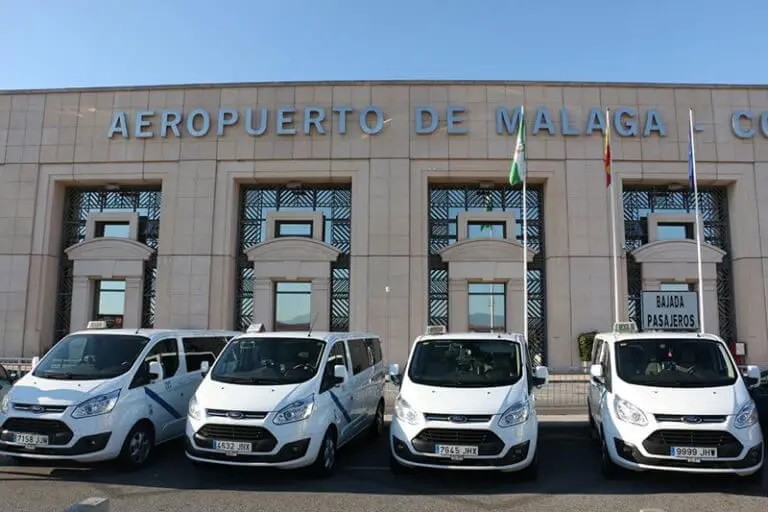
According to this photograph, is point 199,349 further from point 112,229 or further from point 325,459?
point 112,229

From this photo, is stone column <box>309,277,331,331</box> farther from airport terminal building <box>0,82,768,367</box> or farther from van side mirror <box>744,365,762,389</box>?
van side mirror <box>744,365,762,389</box>

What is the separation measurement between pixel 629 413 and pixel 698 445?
76 centimetres

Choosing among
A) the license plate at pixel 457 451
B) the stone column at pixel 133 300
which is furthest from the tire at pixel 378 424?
the stone column at pixel 133 300

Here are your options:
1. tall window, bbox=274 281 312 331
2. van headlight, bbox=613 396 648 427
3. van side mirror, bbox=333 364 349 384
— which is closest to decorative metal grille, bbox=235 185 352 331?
tall window, bbox=274 281 312 331

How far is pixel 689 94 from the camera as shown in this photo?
20750mm

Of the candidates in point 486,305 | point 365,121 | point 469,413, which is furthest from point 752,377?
point 365,121

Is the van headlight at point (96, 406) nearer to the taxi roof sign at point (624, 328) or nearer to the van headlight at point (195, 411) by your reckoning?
the van headlight at point (195, 411)

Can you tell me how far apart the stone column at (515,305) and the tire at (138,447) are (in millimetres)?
14566

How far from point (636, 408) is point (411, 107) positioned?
16.2m

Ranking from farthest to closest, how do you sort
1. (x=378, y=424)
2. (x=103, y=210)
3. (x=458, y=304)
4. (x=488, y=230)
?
(x=103, y=210), (x=488, y=230), (x=458, y=304), (x=378, y=424)

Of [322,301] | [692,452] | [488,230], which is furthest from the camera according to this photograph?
[488,230]

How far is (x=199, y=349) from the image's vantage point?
9.38 metres

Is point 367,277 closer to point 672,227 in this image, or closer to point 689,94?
point 672,227

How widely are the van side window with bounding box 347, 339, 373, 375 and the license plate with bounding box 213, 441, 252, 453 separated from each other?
235cm
